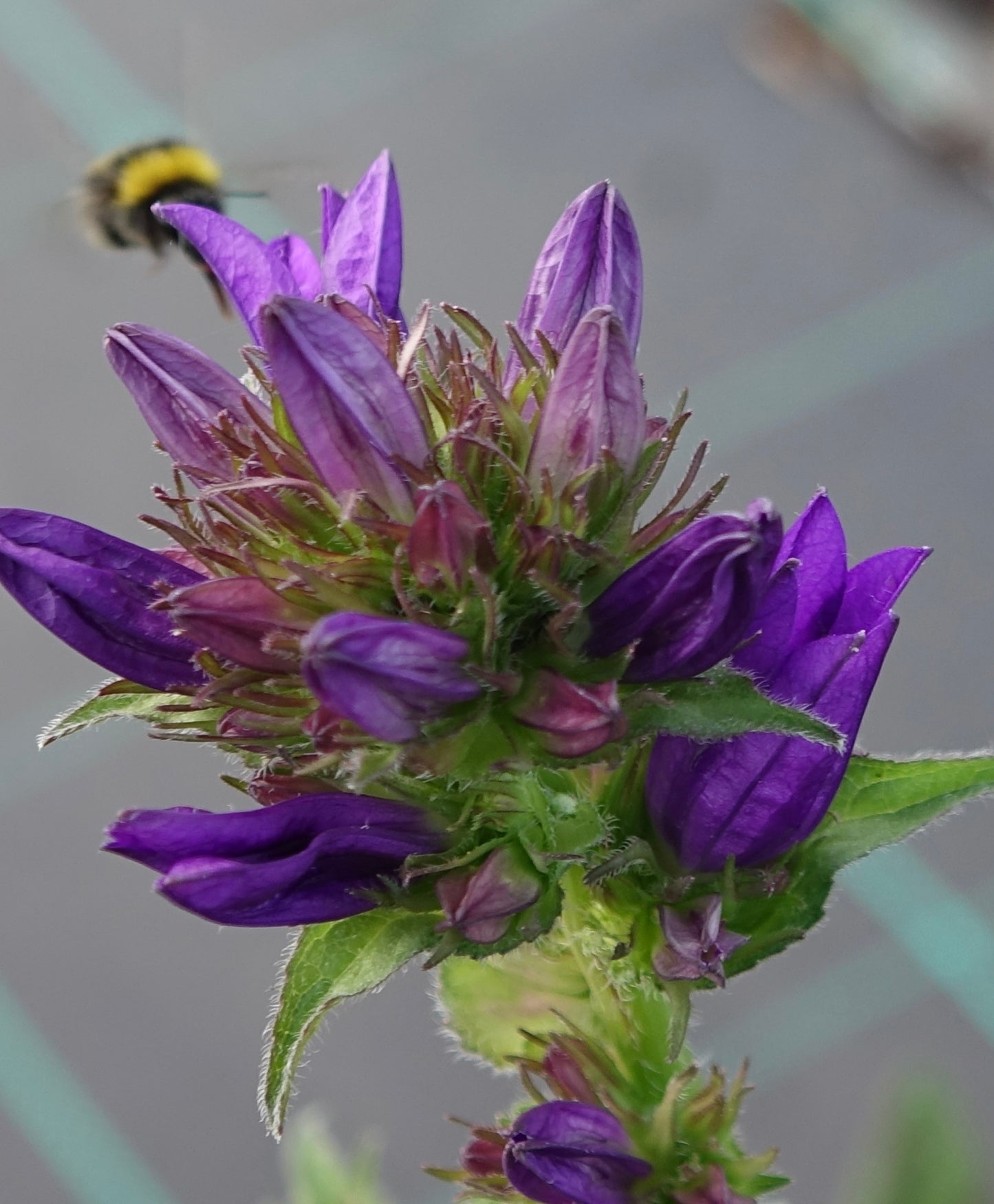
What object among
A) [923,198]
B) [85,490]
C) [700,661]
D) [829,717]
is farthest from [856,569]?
[923,198]

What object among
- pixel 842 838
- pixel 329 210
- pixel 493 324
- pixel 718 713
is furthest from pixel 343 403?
pixel 493 324

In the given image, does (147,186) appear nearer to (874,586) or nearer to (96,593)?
(96,593)

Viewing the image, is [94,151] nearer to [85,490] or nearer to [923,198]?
[85,490]

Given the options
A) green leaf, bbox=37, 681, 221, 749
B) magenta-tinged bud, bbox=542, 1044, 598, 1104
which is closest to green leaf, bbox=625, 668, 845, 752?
green leaf, bbox=37, 681, 221, 749

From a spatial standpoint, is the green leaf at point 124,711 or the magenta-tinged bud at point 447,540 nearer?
the magenta-tinged bud at point 447,540

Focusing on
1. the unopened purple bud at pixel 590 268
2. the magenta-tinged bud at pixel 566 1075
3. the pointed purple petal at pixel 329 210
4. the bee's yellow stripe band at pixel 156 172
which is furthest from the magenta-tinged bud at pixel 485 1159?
the bee's yellow stripe band at pixel 156 172

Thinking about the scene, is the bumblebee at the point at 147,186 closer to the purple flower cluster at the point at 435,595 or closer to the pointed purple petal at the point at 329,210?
the pointed purple petal at the point at 329,210

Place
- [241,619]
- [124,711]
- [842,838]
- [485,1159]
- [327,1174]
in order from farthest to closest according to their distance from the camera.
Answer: [327,1174] → [485,1159] → [842,838] → [124,711] → [241,619]
